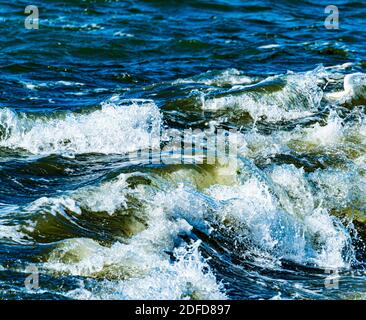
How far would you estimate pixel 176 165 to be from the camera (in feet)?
26.7

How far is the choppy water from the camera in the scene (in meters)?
6.24

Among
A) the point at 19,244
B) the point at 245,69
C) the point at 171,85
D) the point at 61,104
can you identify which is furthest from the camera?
the point at 245,69

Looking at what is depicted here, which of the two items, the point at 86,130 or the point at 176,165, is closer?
the point at 176,165

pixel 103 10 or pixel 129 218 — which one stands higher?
pixel 103 10

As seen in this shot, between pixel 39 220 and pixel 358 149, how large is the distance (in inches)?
166

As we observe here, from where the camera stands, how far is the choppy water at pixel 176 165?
20.5ft

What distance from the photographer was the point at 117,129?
9.55 meters

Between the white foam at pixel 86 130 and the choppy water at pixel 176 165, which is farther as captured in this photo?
the white foam at pixel 86 130

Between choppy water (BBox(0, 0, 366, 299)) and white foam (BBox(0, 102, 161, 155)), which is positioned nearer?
choppy water (BBox(0, 0, 366, 299))

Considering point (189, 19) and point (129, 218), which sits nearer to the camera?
point (129, 218)

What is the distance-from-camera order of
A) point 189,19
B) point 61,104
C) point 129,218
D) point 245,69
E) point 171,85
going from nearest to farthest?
1. point 129,218
2. point 61,104
3. point 171,85
4. point 245,69
5. point 189,19

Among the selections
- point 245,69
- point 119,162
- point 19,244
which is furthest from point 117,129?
point 245,69
